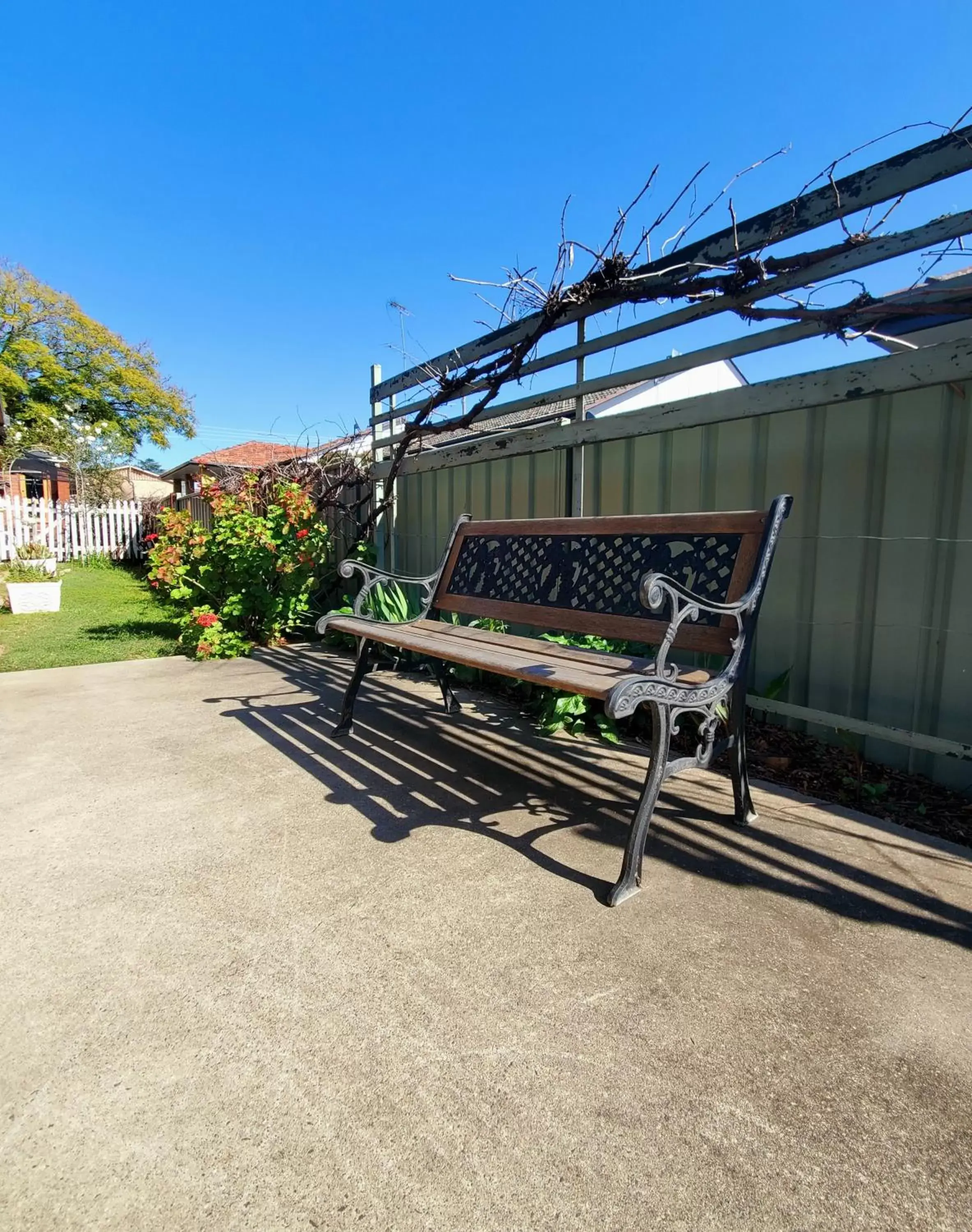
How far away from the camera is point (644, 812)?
1.81 meters

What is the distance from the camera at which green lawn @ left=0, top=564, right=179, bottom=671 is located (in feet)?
17.4

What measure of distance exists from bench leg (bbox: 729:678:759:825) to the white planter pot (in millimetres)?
Result: 8255

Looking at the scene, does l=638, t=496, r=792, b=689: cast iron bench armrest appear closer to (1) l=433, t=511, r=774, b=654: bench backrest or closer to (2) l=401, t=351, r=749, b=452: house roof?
(1) l=433, t=511, r=774, b=654: bench backrest

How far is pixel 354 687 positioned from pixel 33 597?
6.62 metres

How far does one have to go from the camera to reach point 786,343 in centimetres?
277

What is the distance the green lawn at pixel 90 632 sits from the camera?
5.29 meters

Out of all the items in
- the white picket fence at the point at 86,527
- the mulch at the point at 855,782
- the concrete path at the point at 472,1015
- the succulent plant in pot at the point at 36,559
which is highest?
the white picket fence at the point at 86,527

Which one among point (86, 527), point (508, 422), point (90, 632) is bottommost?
point (90, 632)

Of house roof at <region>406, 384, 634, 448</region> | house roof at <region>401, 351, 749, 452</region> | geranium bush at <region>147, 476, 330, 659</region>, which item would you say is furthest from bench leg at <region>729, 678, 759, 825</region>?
geranium bush at <region>147, 476, 330, 659</region>

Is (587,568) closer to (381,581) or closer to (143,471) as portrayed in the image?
(381,581)

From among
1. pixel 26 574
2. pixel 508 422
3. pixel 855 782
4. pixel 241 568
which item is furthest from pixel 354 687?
pixel 26 574

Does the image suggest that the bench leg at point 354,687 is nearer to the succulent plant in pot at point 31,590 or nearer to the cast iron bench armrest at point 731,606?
the cast iron bench armrest at point 731,606

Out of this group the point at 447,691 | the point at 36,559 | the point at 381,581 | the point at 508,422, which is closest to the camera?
the point at 381,581

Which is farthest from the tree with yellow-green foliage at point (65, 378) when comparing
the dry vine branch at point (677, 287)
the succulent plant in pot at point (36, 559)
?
the dry vine branch at point (677, 287)
